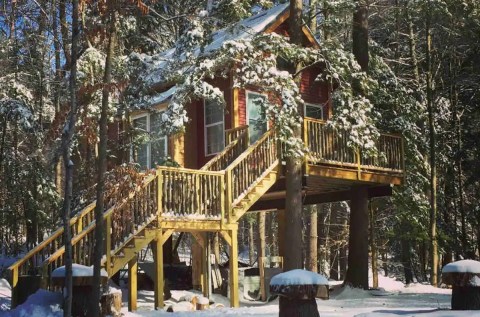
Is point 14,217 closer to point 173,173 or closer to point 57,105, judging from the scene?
point 57,105

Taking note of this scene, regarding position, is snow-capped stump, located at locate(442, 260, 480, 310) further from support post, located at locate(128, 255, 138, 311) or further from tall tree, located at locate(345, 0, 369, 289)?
tall tree, located at locate(345, 0, 369, 289)

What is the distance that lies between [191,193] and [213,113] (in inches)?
200

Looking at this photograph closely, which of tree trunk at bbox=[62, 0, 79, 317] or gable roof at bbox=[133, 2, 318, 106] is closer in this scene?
tree trunk at bbox=[62, 0, 79, 317]

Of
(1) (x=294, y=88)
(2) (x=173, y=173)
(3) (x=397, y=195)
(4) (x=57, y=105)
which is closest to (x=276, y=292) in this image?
(2) (x=173, y=173)

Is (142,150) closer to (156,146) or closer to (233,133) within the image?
(156,146)

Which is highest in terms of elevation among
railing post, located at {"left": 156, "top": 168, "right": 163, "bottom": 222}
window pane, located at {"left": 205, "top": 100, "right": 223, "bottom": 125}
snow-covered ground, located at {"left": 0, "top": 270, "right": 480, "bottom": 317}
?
window pane, located at {"left": 205, "top": 100, "right": 223, "bottom": 125}

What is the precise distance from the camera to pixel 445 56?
76.7 feet

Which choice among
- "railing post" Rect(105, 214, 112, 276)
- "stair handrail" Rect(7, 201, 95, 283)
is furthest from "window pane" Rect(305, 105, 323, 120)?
"railing post" Rect(105, 214, 112, 276)

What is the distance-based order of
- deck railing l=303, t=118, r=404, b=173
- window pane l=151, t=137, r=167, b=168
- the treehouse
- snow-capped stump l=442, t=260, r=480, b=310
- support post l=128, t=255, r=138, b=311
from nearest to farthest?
snow-capped stump l=442, t=260, r=480, b=310 < the treehouse < support post l=128, t=255, r=138, b=311 < deck railing l=303, t=118, r=404, b=173 < window pane l=151, t=137, r=167, b=168

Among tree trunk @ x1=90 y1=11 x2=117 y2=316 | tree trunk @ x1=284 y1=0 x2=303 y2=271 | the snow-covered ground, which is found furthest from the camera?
tree trunk @ x1=284 y1=0 x2=303 y2=271

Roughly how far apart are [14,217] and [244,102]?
907cm

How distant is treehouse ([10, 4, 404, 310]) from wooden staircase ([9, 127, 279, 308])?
0.07 feet

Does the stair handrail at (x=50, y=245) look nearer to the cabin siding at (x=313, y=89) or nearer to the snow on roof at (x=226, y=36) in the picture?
the snow on roof at (x=226, y=36)

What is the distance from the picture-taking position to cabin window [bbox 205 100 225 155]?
17.4 metres
